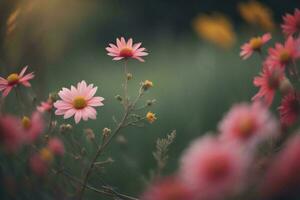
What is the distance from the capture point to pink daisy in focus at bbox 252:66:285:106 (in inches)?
16.1

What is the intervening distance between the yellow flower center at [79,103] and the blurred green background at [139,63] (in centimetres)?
7

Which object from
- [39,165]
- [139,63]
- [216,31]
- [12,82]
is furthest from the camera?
[139,63]

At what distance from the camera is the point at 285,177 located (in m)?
0.26

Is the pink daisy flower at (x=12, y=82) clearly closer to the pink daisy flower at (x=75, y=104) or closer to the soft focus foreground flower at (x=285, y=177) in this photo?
the pink daisy flower at (x=75, y=104)

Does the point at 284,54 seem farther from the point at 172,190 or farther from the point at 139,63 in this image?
the point at 139,63

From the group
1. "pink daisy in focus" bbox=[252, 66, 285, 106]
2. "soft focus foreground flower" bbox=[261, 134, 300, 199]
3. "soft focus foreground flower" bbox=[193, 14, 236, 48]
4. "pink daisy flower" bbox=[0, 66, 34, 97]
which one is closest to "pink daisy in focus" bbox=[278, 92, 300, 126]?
"pink daisy in focus" bbox=[252, 66, 285, 106]

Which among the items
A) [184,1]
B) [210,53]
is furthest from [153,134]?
[184,1]

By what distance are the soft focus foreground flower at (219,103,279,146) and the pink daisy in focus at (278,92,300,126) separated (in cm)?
11

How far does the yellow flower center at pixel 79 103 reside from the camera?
0.47 meters

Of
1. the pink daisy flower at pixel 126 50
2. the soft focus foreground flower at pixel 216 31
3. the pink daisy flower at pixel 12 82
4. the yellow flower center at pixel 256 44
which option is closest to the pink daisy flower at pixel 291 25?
the yellow flower center at pixel 256 44

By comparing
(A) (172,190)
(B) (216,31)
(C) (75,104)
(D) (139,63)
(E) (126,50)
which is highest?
(B) (216,31)

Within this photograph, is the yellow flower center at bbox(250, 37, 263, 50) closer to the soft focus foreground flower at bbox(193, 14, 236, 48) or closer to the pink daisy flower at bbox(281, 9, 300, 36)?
the pink daisy flower at bbox(281, 9, 300, 36)

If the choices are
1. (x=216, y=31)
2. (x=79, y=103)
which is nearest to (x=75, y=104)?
(x=79, y=103)

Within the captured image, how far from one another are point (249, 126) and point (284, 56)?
0.17 metres
